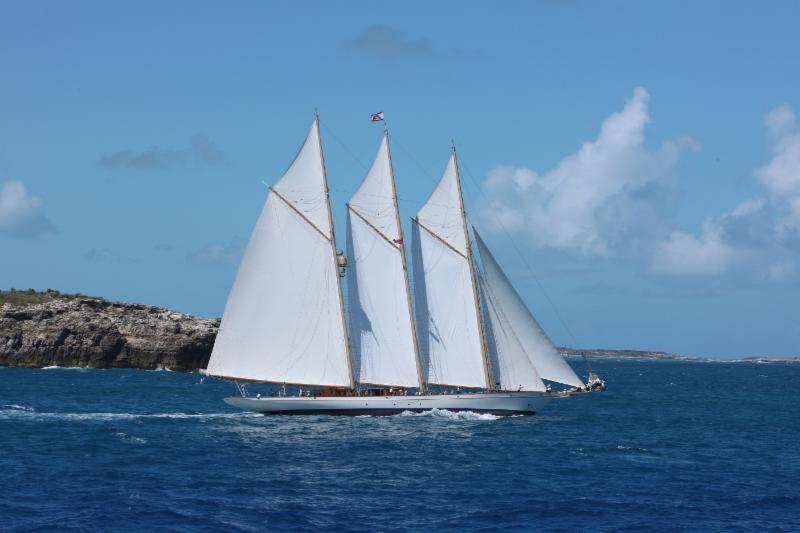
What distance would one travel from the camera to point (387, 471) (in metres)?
45.5

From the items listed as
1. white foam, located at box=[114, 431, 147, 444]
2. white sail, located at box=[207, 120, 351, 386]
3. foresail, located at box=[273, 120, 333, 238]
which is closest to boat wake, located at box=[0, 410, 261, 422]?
white sail, located at box=[207, 120, 351, 386]

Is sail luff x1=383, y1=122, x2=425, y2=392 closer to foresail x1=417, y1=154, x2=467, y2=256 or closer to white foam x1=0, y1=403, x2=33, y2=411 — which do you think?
foresail x1=417, y1=154, x2=467, y2=256

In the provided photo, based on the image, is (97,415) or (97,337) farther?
(97,337)

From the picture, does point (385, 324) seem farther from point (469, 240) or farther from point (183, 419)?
point (183, 419)

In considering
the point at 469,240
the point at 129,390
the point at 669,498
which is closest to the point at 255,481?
the point at 669,498

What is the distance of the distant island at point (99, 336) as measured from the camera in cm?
13188

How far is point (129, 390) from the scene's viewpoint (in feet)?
307

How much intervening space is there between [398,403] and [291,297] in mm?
10161

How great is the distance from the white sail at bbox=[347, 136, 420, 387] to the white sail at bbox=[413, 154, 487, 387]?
52.2 inches

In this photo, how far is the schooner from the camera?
216 feet

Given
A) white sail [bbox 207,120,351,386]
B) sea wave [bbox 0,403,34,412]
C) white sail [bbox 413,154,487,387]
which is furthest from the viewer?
sea wave [bbox 0,403,34,412]

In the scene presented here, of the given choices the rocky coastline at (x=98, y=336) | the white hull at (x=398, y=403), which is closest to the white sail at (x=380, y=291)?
the white hull at (x=398, y=403)

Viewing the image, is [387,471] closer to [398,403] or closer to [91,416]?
[398,403]

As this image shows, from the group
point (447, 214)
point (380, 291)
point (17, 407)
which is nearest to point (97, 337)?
point (17, 407)
